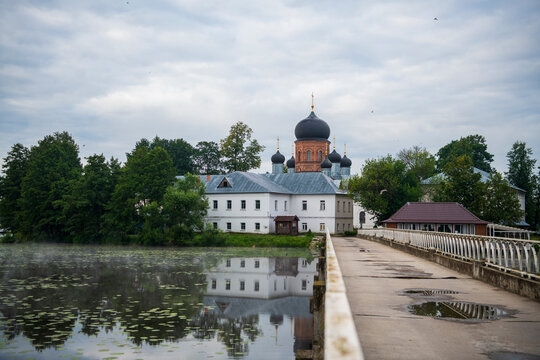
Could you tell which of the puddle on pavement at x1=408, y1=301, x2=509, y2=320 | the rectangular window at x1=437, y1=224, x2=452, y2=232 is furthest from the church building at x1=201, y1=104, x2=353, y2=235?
the puddle on pavement at x1=408, y1=301, x2=509, y2=320

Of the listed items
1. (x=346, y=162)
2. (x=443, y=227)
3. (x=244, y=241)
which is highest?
(x=346, y=162)

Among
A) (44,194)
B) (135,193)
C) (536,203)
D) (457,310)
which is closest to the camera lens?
(457,310)

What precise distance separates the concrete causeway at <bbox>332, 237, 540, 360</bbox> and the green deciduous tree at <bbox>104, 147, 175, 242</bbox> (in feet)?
134

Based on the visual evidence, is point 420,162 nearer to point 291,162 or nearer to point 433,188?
point 433,188

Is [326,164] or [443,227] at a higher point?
[326,164]

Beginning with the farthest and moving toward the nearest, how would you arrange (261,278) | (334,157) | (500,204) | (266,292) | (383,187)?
(334,157)
(383,187)
(500,204)
(261,278)
(266,292)

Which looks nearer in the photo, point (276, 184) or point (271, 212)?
point (271, 212)

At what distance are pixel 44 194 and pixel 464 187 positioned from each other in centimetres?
Result: 4437

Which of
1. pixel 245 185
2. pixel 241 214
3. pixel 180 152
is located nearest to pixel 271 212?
pixel 241 214

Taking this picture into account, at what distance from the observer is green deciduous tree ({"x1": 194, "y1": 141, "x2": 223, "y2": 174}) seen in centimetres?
8756

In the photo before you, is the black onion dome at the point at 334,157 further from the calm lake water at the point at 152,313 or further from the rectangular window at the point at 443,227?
the calm lake water at the point at 152,313

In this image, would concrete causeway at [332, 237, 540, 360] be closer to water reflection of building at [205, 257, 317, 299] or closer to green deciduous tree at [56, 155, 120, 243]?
water reflection of building at [205, 257, 317, 299]

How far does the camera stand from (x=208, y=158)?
88.3 metres

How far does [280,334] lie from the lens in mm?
13273
